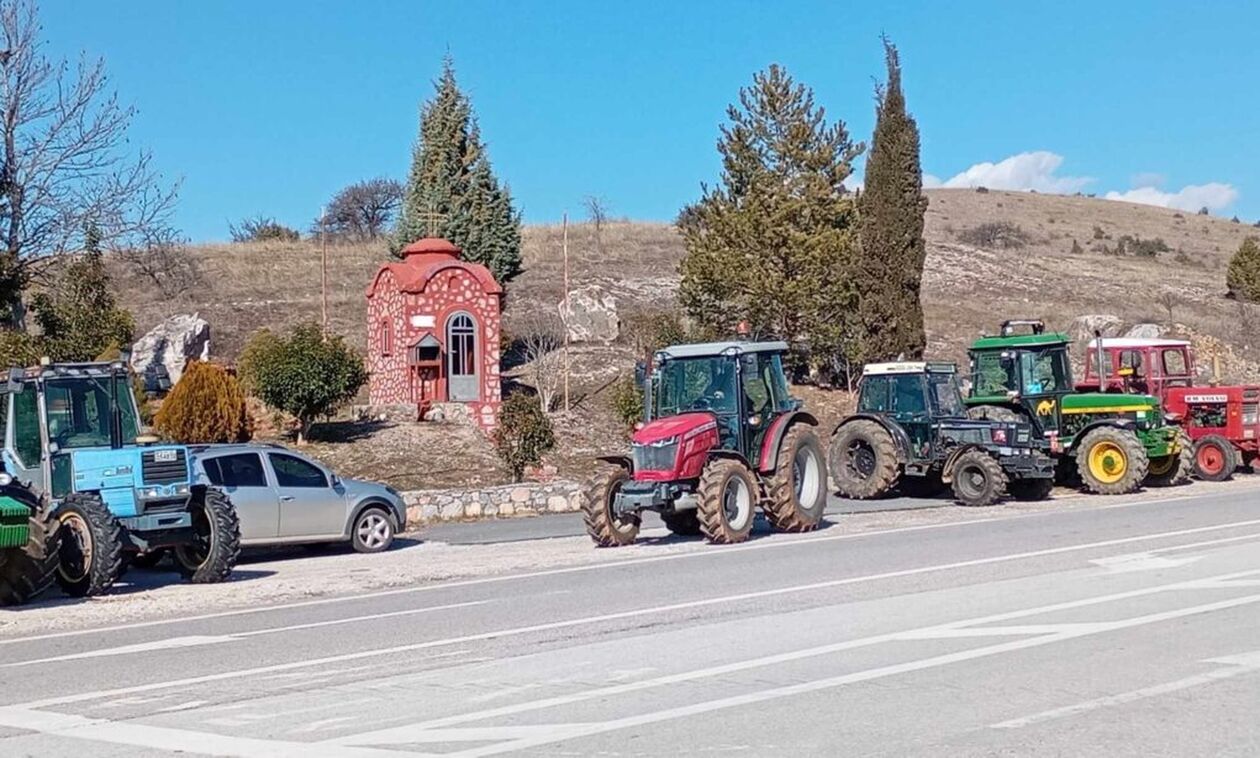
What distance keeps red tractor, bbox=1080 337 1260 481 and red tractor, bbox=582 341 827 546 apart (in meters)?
10.6

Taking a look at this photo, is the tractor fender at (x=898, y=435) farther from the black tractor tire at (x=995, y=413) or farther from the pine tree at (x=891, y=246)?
the pine tree at (x=891, y=246)

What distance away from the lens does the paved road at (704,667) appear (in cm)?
714

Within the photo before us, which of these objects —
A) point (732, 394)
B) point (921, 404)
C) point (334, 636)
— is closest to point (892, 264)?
point (921, 404)

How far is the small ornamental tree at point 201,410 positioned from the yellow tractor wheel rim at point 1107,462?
50.5ft

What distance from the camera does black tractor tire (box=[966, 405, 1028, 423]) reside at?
23516 millimetres

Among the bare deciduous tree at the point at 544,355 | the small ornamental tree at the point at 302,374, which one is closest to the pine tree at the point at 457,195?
the bare deciduous tree at the point at 544,355

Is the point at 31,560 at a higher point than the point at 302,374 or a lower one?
lower

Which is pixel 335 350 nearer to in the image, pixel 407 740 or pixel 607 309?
pixel 607 309

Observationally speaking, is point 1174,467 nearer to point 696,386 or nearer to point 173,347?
point 696,386

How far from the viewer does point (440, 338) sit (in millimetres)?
35188

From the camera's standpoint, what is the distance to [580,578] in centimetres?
1450

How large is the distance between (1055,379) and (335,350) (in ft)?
47.7

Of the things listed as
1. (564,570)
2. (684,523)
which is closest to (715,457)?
(684,523)

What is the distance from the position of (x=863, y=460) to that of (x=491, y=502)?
6.40 m
